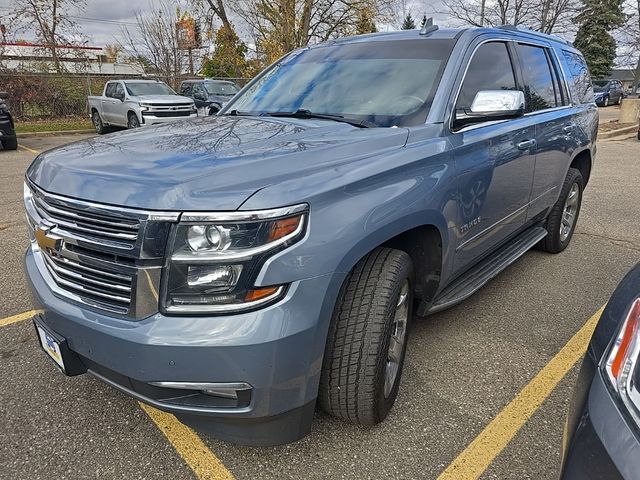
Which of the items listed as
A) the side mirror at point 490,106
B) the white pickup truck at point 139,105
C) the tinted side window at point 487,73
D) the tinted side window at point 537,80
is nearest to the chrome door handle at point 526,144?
the tinted side window at point 537,80

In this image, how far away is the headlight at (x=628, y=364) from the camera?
1215 millimetres

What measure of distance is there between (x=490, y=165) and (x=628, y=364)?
6.19 ft

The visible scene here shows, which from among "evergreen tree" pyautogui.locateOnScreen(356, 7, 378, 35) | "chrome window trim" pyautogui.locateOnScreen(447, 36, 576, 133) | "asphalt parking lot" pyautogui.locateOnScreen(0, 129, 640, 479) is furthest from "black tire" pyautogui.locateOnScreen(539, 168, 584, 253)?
"evergreen tree" pyautogui.locateOnScreen(356, 7, 378, 35)

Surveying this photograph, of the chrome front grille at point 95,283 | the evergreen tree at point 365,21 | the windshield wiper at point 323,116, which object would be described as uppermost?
the evergreen tree at point 365,21

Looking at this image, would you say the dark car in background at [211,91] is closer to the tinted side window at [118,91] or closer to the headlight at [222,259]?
the tinted side window at [118,91]

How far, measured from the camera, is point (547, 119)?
3896 mm

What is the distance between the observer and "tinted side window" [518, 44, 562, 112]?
3.78 meters

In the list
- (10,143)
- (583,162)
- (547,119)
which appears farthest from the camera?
(10,143)

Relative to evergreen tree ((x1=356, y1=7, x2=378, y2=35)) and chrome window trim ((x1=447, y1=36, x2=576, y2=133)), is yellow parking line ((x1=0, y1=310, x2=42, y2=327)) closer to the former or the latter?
chrome window trim ((x1=447, y1=36, x2=576, y2=133))

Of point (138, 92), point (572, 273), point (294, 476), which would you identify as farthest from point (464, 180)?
point (138, 92)

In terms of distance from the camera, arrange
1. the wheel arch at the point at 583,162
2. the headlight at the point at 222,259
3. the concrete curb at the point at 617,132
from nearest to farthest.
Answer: the headlight at the point at 222,259 < the wheel arch at the point at 583,162 < the concrete curb at the point at 617,132

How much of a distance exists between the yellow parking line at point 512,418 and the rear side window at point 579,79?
2633 mm

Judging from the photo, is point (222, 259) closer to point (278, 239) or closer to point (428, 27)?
point (278, 239)

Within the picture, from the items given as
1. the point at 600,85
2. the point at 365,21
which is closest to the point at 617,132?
the point at 365,21
